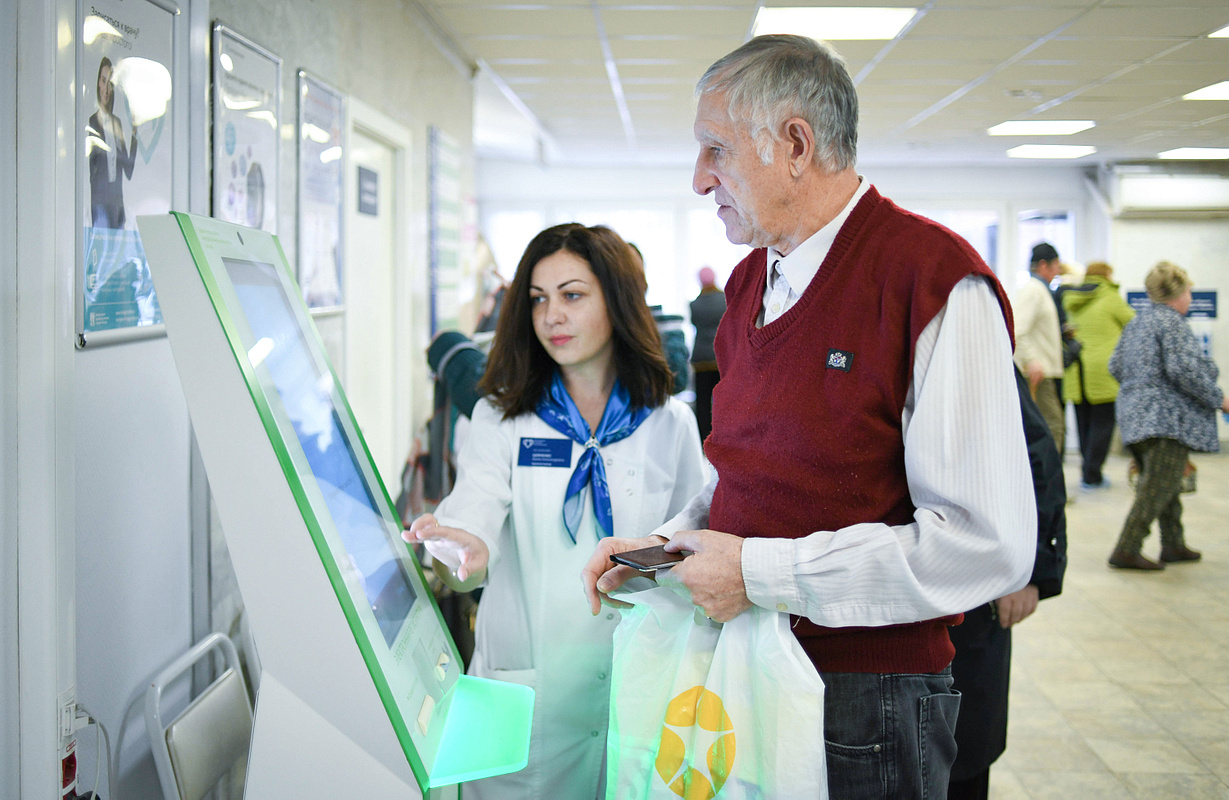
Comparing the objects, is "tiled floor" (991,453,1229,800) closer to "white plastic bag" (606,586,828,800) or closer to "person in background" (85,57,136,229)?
"white plastic bag" (606,586,828,800)

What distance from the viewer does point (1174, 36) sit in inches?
195

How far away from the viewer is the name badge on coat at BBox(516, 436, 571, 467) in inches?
71.9

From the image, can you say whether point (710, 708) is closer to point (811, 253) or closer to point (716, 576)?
point (716, 576)

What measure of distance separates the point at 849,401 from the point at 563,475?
0.83 meters

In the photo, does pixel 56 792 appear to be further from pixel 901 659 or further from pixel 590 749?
pixel 901 659

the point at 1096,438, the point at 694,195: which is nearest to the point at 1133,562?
the point at 1096,438

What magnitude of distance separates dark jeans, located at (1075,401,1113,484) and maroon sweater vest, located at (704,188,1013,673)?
7.11 metres

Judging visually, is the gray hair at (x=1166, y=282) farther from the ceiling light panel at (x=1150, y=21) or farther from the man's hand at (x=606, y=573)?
the man's hand at (x=606, y=573)

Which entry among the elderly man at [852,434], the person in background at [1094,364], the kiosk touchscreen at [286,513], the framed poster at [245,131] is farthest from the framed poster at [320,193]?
the person in background at [1094,364]

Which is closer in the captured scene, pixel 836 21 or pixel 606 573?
pixel 606 573

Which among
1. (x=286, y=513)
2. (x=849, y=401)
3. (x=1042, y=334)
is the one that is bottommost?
(x=286, y=513)

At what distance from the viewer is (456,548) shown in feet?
5.22

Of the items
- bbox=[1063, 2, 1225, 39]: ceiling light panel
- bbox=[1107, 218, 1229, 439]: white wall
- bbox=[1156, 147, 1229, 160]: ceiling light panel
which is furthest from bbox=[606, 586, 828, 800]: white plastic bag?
bbox=[1107, 218, 1229, 439]: white wall

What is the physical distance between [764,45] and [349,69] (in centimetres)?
279
